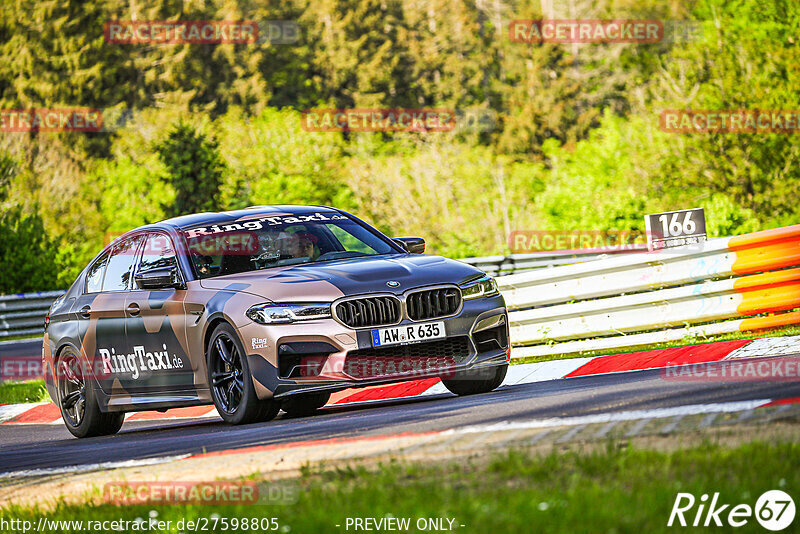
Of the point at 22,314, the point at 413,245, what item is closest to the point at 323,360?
the point at 413,245

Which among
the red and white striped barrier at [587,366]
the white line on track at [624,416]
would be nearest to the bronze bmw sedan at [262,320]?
the red and white striped barrier at [587,366]

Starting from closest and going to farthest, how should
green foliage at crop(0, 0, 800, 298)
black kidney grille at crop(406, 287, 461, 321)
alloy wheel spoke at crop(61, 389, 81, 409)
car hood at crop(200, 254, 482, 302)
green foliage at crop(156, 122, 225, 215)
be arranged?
car hood at crop(200, 254, 482, 302) < black kidney grille at crop(406, 287, 461, 321) < alloy wheel spoke at crop(61, 389, 81, 409) < green foliage at crop(156, 122, 225, 215) < green foliage at crop(0, 0, 800, 298)

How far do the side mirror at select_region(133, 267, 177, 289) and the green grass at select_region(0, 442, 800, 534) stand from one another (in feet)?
13.2

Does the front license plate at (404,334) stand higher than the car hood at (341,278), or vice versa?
the car hood at (341,278)

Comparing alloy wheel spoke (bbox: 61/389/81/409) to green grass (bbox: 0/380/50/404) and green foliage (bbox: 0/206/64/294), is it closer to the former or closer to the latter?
green grass (bbox: 0/380/50/404)

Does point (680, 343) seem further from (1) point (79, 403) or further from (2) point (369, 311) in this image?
(1) point (79, 403)

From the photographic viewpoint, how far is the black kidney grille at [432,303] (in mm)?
8797

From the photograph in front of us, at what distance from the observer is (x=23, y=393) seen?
48.1ft

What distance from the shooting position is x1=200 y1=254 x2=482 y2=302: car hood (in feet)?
28.5

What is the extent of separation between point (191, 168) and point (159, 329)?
92.2ft

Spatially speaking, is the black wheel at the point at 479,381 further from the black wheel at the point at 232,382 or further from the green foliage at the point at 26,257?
the green foliage at the point at 26,257

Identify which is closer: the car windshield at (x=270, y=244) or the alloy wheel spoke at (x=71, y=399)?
the car windshield at (x=270, y=244)

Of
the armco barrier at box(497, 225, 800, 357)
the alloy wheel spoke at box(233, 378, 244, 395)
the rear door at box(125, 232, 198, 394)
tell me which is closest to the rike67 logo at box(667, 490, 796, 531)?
the alloy wheel spoke at box(233, 378, 244, 395)

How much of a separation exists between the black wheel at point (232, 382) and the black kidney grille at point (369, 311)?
782 mm
